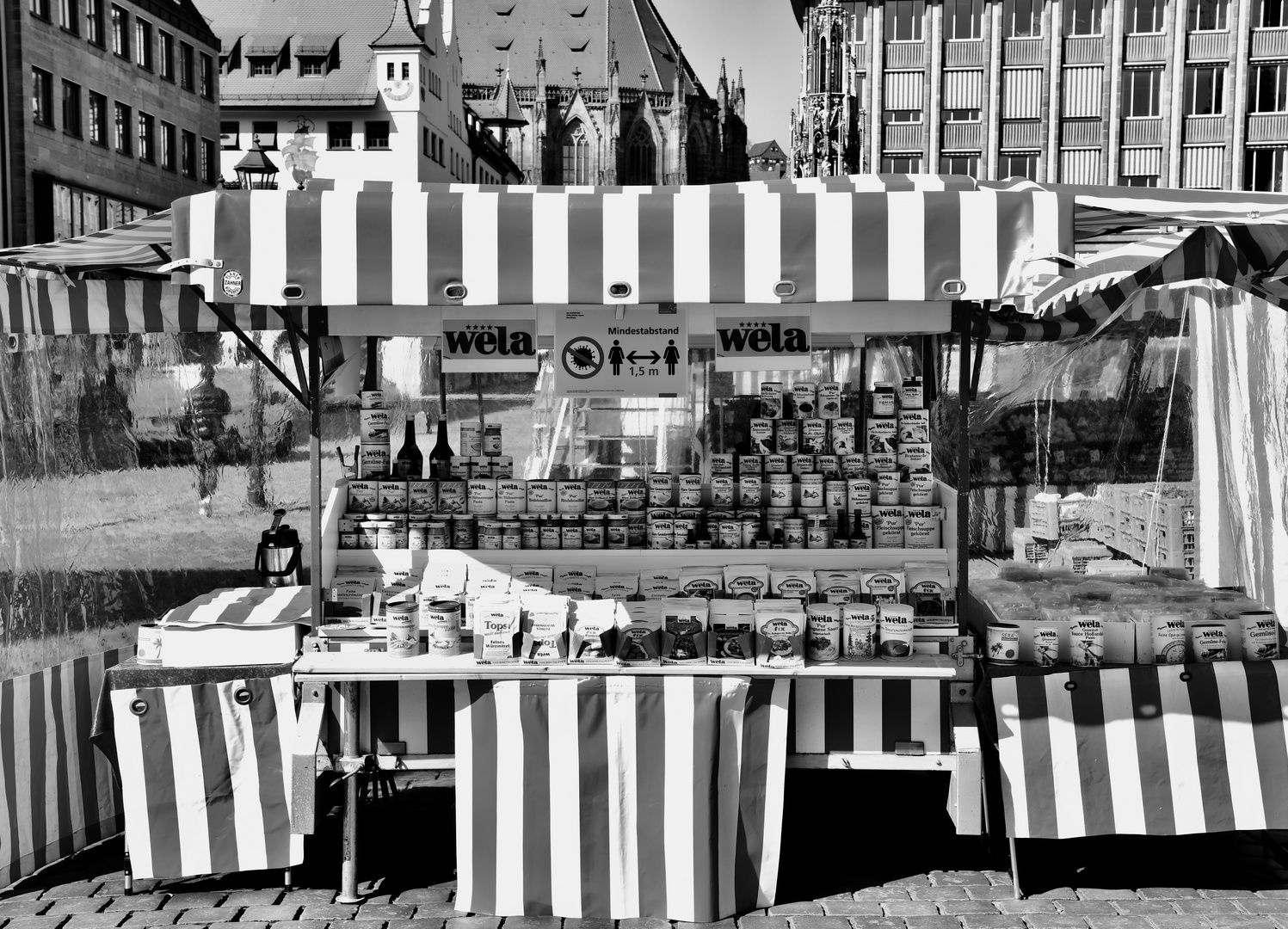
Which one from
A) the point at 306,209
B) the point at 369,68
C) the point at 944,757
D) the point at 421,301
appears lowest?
the point at 944,757

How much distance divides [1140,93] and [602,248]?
1855 inches

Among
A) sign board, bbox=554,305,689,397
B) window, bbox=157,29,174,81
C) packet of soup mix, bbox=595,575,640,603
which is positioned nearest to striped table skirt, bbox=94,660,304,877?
packet of soup mix, bbox=595,575,640,603

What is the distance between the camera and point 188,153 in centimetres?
4144

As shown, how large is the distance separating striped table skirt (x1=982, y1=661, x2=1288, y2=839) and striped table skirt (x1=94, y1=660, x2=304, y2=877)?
295 cm

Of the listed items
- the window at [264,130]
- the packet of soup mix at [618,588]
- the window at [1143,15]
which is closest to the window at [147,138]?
the window at [1143,15]

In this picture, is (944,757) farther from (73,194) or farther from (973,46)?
(973,46)

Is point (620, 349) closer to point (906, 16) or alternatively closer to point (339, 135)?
point (906, 16)

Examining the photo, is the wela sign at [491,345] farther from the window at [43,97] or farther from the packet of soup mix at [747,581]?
the window at [43,97]

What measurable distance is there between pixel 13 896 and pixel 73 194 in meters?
31.1

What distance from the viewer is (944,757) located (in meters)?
5.16

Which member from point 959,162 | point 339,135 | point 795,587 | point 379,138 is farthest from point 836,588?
point 339,135

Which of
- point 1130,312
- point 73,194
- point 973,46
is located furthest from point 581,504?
point 973,46

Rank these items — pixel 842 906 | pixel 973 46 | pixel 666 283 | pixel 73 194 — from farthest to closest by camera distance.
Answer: pixel 973 46 < pixel 73 194 < pixel 842 906 < pixel 666 283

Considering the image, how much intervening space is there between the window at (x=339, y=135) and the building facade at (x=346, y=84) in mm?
50
